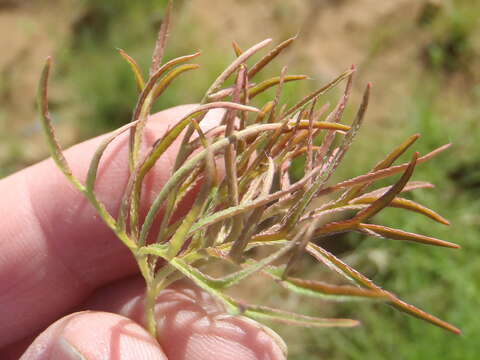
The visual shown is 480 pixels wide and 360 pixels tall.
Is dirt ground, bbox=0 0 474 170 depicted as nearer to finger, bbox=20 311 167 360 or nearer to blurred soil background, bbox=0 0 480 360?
blurred soil background, bbox=0 0 480 360

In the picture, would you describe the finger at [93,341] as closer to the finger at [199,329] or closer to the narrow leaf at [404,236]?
the finger at [199,329]

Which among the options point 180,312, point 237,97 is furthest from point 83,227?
point 237,97

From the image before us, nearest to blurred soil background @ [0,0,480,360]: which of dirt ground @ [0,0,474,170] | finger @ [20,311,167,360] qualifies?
dirt ground @ [0,0,474,170]

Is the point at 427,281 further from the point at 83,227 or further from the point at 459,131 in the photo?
the point at 83,227

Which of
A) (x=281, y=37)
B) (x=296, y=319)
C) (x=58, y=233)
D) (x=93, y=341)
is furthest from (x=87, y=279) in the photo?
(x=281, y=37)

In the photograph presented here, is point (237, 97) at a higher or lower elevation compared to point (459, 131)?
higher

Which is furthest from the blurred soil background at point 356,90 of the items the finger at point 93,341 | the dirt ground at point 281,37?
the finger at point 93,341

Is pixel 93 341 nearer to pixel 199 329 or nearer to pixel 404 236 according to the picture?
pixel 199 329
